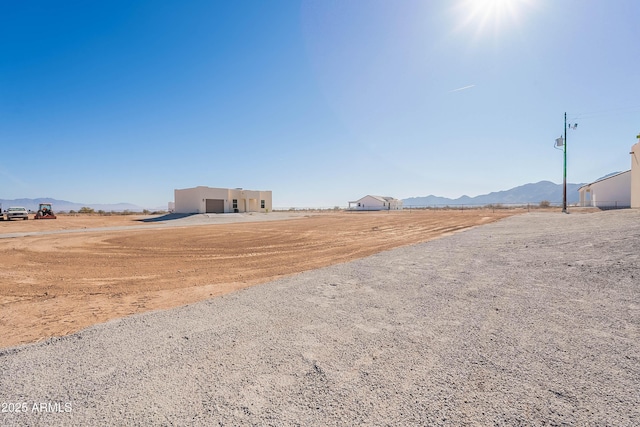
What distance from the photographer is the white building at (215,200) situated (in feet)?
137

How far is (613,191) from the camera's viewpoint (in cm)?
3456

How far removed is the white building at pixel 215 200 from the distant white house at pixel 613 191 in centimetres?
4953

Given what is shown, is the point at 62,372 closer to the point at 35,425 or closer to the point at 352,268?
the point at 35,425

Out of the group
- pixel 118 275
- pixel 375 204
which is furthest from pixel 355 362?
pixel 375 204

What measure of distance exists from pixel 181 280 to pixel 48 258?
6525 millimetres

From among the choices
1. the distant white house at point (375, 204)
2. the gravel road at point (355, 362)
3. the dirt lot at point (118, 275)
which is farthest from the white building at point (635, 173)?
the distant white house at point (375, 204)

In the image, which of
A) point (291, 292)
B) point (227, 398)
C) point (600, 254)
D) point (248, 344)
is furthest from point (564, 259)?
point (227, 398)

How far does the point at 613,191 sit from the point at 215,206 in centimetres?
5273

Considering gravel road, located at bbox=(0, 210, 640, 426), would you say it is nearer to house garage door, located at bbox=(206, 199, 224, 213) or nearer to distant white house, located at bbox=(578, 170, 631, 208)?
distant white house, located at bbox=(578, 170, 631, 208)

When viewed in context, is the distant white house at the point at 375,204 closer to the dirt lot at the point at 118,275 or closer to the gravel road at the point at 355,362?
the dirt lot at the point at 118,275

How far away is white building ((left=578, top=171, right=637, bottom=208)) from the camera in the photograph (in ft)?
107

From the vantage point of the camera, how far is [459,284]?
18.3ft

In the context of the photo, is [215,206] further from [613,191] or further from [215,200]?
[613,191]

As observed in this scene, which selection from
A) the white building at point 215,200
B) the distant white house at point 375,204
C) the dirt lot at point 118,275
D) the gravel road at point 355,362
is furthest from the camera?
the distant white house at point 375,204
